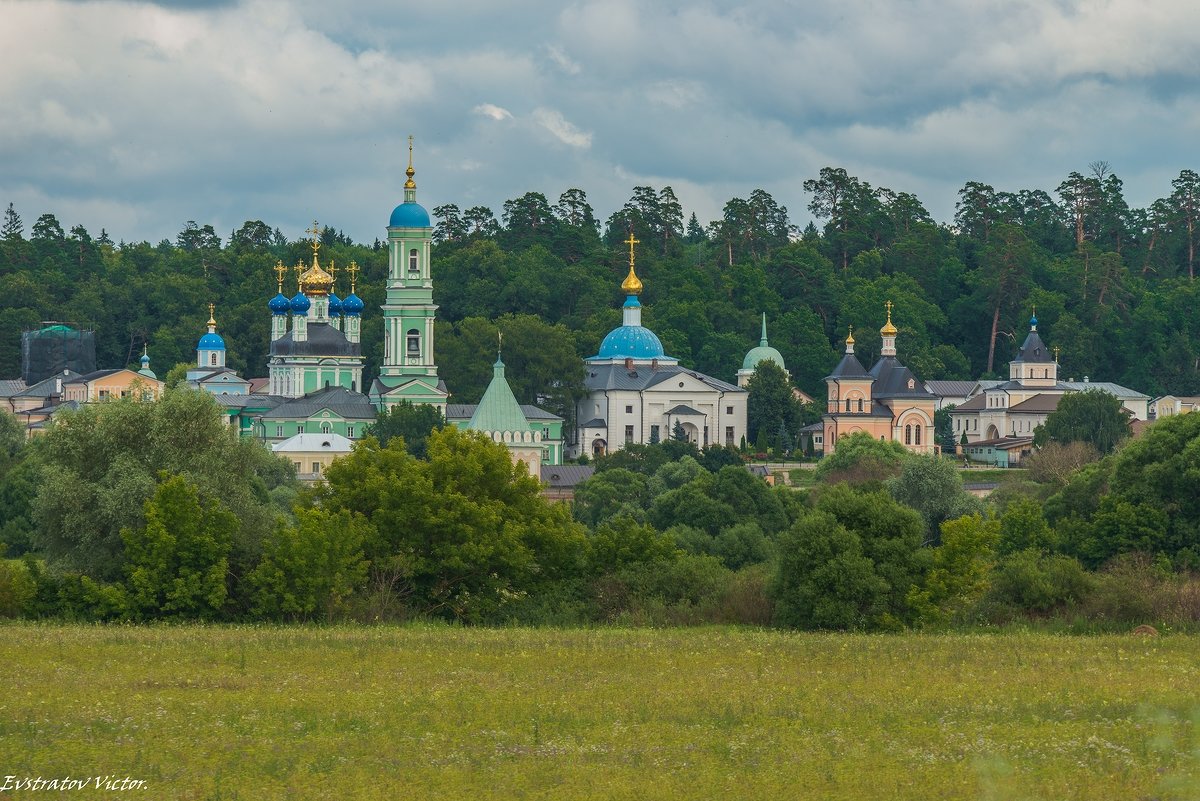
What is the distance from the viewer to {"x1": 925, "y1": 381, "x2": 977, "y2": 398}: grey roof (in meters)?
106

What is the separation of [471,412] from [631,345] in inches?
444

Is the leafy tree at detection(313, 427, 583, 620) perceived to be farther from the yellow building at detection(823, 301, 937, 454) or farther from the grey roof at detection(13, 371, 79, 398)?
the grey roof at detection(13, 371, 79, 398)

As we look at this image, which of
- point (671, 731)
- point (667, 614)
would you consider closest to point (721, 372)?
point (667, 614)

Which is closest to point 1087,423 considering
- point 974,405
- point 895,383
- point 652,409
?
point 895,383

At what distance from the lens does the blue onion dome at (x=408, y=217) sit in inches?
3664

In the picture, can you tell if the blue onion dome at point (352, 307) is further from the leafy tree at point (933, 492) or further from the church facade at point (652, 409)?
the leafy tree at point (933, 492)

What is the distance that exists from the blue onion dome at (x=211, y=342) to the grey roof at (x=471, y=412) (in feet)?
63.2

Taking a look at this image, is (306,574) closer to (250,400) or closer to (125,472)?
(125,472)

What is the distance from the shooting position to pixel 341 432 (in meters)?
88.8

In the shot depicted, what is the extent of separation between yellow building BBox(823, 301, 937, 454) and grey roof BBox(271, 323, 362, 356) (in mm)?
19744

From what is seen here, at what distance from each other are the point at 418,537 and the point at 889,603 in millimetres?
7651

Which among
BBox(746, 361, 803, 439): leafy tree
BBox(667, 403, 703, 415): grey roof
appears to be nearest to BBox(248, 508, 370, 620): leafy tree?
BBox(667, 403, 703, 415): grey roof

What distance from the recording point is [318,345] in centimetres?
9619

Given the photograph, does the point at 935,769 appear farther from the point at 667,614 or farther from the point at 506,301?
the point at 506,301
